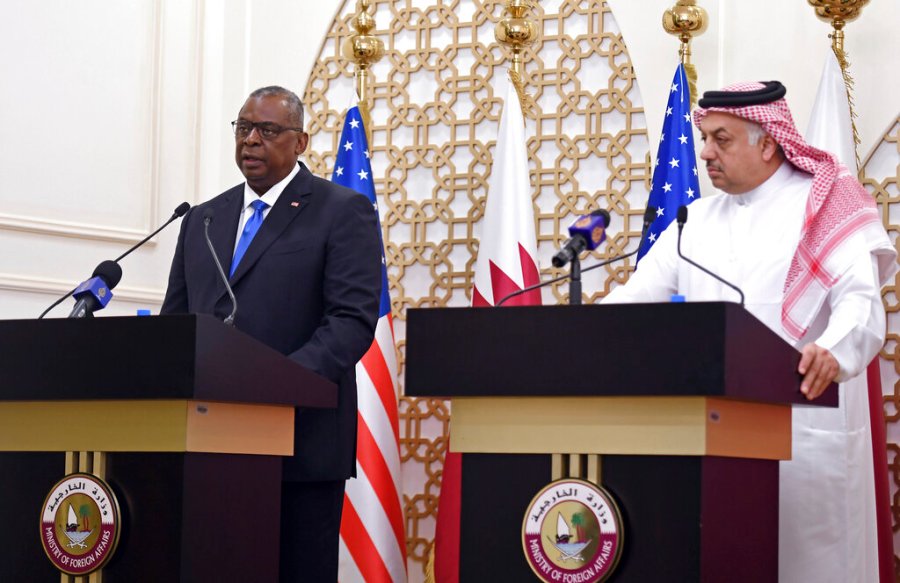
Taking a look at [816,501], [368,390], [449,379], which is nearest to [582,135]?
[368,390]

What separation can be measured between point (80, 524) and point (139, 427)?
0.75 feet

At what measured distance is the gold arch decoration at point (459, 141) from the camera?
15.9 ft

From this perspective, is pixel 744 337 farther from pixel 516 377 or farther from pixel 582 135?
pixel 582 135

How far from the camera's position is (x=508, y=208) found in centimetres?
473

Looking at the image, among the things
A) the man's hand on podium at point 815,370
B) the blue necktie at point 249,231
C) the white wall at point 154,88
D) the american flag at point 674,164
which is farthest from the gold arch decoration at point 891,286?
the blue necktie at point 249,231

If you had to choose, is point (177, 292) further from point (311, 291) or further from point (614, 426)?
point (614, 426)

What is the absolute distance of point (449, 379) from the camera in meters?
2.56

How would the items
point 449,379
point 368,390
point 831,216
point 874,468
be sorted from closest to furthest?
point 449,379 → point 831,216 → point 874,468 → point 368,390

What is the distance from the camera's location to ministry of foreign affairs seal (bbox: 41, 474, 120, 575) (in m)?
2.65

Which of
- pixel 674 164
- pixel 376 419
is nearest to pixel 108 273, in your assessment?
pixel 376 419

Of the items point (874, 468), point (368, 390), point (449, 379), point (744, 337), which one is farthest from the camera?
point (368, 390)

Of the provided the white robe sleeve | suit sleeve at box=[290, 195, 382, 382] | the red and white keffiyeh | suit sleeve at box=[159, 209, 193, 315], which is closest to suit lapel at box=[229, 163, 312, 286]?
suit sleeve at box=[290, 195, 382, 382]

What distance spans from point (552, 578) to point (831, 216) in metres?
1.21

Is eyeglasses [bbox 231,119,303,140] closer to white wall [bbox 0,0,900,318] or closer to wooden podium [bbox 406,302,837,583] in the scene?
wooden podium [bbox 406,302,837,583]
